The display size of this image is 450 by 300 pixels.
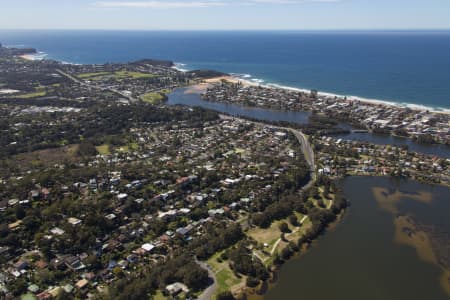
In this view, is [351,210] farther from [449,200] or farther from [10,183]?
[10,183]

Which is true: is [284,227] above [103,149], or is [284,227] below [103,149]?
below

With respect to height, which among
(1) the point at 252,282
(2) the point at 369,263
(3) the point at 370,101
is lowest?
(2) the point at 369,263

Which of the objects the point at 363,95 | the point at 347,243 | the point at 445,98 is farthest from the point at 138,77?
the point at 347,243

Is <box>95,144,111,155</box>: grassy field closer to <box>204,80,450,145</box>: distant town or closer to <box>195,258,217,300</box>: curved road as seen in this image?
<box>195,258,217,300</box>: curved road

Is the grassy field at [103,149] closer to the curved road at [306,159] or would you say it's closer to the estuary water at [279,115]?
the curved road at [306,159]

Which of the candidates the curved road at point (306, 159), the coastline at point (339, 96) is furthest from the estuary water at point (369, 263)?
the coastline at point (339, 96)

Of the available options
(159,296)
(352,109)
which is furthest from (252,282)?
(352,109)

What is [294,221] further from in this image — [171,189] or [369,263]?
[171,189]

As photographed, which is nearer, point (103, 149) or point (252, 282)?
point (252, 282)
